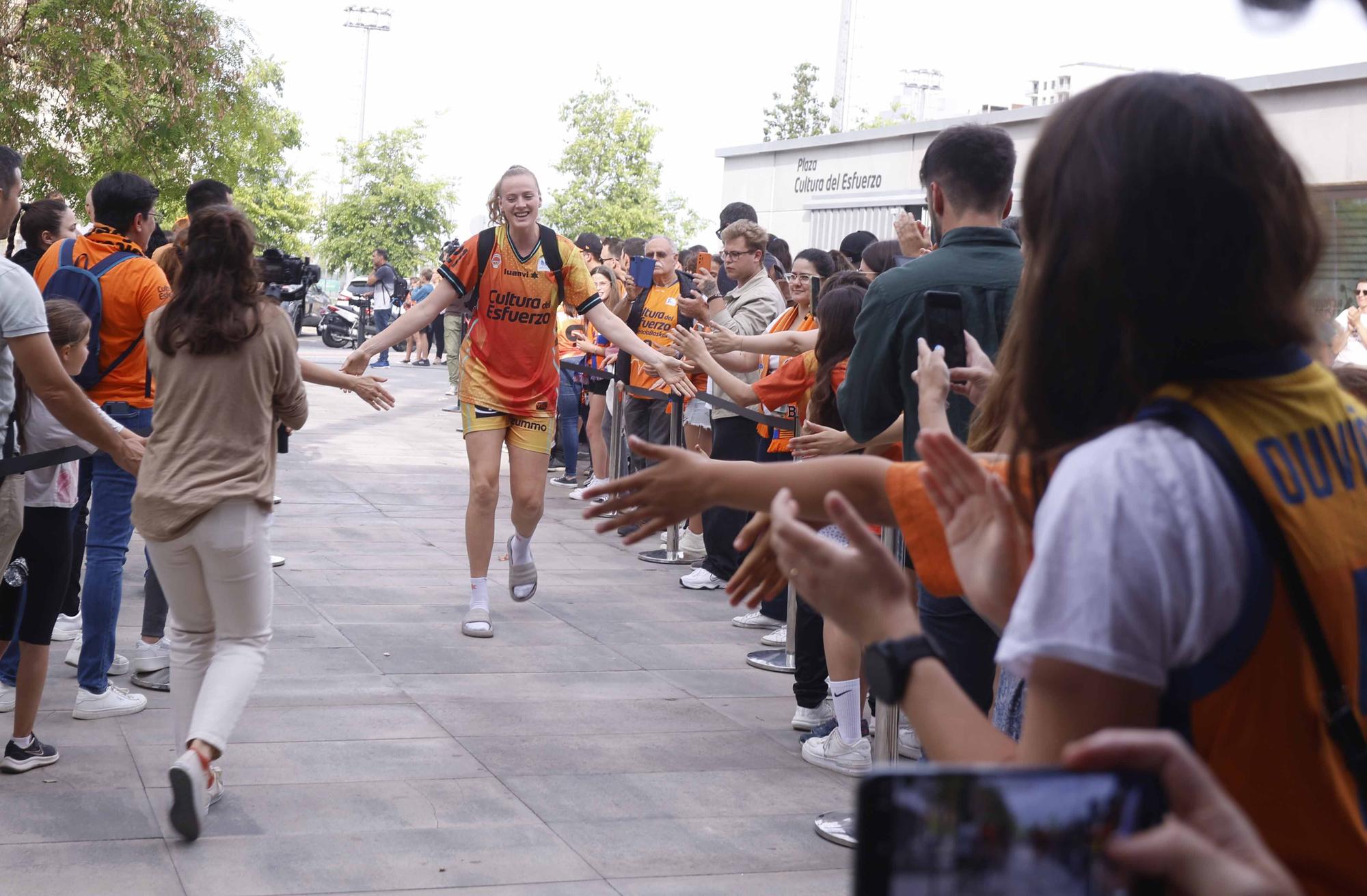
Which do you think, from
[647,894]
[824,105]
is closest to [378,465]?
[647,894]

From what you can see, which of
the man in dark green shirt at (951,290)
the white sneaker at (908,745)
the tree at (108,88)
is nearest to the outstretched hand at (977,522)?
the man in dark green shirt at (951,290)

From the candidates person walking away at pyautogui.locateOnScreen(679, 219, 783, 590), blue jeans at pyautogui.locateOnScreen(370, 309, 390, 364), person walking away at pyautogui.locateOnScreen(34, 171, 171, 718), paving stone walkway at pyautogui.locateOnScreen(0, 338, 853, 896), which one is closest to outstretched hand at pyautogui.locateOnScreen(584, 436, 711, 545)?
paving stone walkway at pyautogui.locateOnScreen(0, 338, 853, 896)

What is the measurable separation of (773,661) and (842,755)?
5.49ft

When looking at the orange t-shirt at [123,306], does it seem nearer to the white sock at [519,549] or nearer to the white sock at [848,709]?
the white sock at [519,549]

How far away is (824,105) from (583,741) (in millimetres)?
55915

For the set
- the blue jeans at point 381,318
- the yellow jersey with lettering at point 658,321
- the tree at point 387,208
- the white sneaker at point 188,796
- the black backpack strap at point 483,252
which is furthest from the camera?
the tree at point 387,208

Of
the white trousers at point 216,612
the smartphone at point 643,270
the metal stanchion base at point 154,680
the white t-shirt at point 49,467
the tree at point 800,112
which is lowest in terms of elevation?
the metal stanchion base at point 154,680

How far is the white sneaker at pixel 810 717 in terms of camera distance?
19.4ft

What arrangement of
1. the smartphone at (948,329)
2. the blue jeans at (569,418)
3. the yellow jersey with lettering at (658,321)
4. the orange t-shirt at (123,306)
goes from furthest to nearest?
the blue jeans at (569,418) → the yellow jersey with lettering at (658,321) → the orange t-shirt at (123,306) → the smartphone at (948,329)

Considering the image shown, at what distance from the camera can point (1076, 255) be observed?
136cm

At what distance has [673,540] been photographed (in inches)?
391

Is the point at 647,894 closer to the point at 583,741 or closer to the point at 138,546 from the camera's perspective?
the point at 583,741

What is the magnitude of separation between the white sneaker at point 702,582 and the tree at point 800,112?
51.1 metres

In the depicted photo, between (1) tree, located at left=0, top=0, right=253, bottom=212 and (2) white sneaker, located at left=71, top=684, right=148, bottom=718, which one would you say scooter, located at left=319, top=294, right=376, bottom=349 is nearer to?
(1) tree, located at left=0, top=0, right=253, bottom=212
